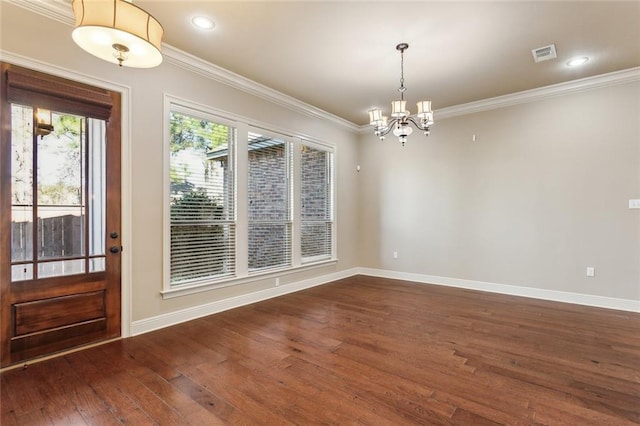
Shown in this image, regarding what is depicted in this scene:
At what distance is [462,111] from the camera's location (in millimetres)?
5137

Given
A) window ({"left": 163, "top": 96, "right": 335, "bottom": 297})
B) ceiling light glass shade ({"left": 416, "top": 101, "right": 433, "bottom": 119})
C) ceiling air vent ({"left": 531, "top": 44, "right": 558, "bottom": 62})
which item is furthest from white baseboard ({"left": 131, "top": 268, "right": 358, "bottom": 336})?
ceiling air vent ({"left": 531, "top": 44, "right": 558, "bottom": 62})

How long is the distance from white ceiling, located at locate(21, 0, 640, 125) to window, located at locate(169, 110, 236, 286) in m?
0.84

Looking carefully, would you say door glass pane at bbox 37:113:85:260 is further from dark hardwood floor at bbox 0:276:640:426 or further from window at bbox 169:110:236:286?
dark hardwood floor at bbox 0:276:640:426

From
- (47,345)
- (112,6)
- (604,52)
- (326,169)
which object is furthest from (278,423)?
(604,52)

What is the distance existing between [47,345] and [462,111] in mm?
6083

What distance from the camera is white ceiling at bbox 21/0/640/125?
2672mm

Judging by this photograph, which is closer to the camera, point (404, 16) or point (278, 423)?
point (278, 423)

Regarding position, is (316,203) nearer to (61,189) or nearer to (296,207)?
(296,207)

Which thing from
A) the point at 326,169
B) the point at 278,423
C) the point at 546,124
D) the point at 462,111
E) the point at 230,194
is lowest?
the point at 278,423

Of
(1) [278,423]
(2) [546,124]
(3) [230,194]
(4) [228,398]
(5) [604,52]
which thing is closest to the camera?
(1) [278,423]

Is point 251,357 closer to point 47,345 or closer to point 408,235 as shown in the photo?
point 47,345

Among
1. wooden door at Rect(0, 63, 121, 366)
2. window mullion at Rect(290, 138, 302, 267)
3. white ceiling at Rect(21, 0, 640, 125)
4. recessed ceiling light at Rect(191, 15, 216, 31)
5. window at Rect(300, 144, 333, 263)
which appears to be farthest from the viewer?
window at Rect(300, 144, 333, 263)

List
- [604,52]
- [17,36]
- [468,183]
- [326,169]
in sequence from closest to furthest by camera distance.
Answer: [17,36] < [604,52] < [468,183] < [326,169]

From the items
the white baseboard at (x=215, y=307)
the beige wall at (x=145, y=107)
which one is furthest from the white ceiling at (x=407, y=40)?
the white baseboard at (x=215, y=307)
